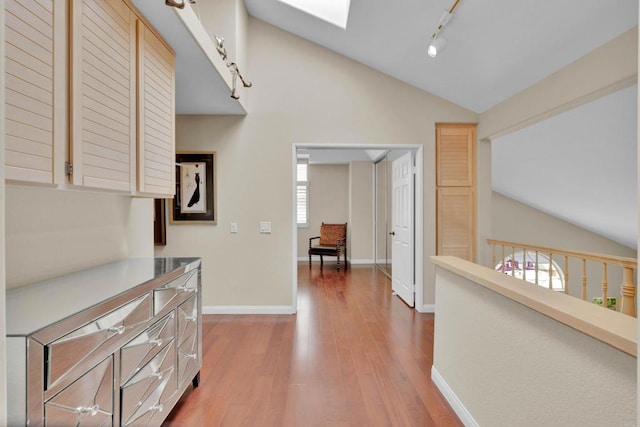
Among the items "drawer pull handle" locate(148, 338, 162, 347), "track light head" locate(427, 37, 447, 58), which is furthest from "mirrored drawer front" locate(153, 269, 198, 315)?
"track light head" locate(427, 37, 447, 58)

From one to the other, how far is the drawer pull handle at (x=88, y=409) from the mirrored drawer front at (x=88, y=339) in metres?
0.16

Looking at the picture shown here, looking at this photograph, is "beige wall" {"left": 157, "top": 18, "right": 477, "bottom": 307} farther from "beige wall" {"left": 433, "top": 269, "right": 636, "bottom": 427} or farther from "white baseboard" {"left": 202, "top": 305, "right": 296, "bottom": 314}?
"beige wall" {"left": 433, "top": 269, "right": 636, "bottom": 427}

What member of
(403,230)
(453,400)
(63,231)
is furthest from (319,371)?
(403,230)

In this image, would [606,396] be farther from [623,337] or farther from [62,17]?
[62,17]

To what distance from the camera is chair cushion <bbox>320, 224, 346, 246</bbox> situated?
759 cm

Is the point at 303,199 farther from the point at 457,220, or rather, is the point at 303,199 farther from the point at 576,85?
the point at 576,85

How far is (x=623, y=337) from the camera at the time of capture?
36.0 inches

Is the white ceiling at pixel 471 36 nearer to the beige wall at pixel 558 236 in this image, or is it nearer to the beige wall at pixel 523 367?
the beige wall at pixel 523 367

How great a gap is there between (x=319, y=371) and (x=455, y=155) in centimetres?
295

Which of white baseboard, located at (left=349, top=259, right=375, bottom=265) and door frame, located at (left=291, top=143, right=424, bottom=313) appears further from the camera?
white baseboard, located at (left=349, top=259, right=375, bottom=265)

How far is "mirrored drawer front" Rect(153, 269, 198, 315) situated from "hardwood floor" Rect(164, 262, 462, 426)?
2.40ft

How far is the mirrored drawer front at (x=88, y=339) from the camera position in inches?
40.7

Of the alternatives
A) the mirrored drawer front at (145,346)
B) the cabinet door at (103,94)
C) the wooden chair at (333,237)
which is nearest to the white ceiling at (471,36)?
the cabinet door at (103,94)

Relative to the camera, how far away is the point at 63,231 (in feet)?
5.61
